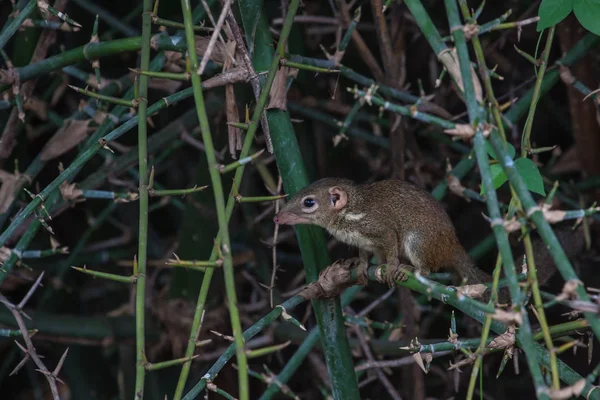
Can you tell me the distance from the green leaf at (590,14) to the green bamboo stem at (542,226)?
0.49 meters

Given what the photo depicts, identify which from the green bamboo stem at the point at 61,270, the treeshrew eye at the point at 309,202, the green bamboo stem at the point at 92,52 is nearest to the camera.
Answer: the green bamboo stem at the point at 92,52

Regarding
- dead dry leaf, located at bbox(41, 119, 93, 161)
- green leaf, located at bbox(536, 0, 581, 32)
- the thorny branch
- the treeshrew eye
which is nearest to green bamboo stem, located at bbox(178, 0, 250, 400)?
the thorny branch

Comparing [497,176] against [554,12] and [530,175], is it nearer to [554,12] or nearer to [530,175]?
[530,175]

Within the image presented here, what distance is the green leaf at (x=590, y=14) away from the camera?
5.97ft

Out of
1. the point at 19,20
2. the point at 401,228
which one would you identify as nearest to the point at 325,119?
the point at 401,228

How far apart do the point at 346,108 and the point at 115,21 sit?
1.17 metres

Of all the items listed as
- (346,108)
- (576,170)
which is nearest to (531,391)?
(576,170)

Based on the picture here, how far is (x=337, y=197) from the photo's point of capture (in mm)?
3049

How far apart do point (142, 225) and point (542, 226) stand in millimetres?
892

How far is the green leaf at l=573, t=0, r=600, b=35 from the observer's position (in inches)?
71.7

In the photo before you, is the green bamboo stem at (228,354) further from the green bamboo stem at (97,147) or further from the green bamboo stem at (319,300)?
the green bamboo stem at (97,147)

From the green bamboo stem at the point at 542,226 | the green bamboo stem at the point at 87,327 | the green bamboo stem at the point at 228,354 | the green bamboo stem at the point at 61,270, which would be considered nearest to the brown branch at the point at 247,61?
the green bamboo stem at the point at 228,354

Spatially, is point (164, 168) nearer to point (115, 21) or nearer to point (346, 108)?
point (115, 21)

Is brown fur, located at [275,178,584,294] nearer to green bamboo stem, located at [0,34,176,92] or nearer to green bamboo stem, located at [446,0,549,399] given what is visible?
green bamboo stem, located at [0,34,176,92]
